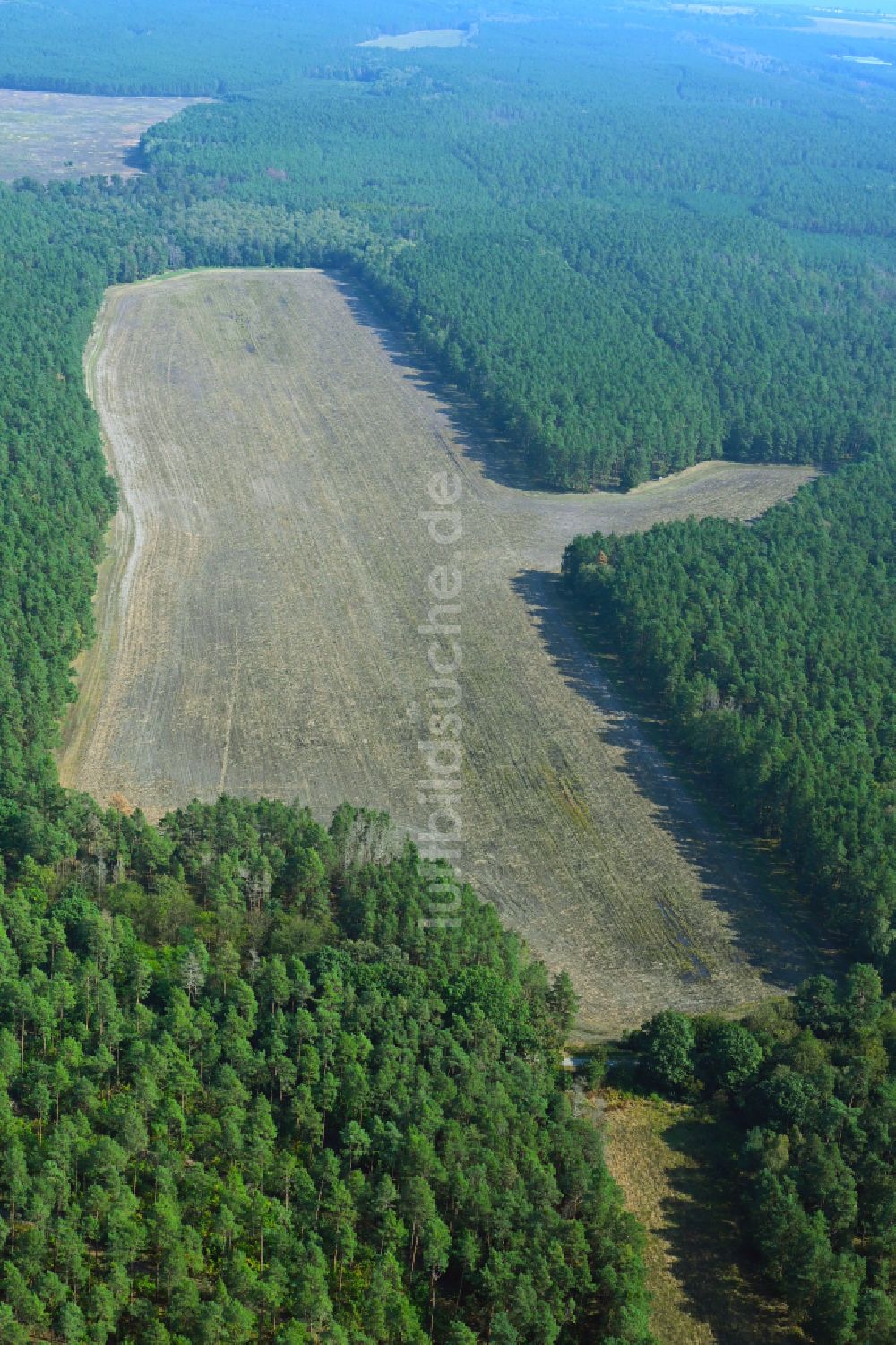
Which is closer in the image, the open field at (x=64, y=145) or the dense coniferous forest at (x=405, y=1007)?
the dense coniferous forest at (x=405, y=1007)

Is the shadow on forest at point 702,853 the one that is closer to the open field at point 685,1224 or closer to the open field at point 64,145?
the open field at point 685,1224

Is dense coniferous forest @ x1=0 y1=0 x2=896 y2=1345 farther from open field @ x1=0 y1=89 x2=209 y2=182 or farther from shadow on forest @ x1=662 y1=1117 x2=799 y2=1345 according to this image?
open field @ x1=0 y1=89 x2=209 y2=182

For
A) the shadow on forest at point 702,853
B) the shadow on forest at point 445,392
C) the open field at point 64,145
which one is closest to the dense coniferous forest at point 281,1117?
the shadow on forest at point 702,853

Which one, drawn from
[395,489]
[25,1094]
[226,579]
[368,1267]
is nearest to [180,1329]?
[368,1267]

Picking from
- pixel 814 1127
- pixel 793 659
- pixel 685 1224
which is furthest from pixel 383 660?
pixel 685 1224

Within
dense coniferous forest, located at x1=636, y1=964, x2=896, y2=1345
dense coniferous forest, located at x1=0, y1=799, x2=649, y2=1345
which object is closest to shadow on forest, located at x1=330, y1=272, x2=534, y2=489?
dense coniferous forest, located at x1=0, y1=799, x2=649, y2=1345

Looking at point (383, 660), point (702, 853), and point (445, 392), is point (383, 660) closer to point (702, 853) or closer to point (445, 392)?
point (702, 853)
